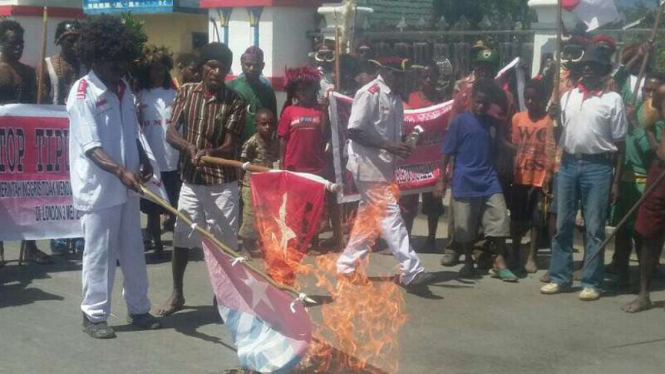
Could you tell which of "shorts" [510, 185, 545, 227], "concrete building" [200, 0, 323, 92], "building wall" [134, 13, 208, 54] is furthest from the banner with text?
"building wall" [134, 13, 208, 54]

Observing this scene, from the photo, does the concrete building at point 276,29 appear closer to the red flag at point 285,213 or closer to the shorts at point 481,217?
the shorts at point 481,217

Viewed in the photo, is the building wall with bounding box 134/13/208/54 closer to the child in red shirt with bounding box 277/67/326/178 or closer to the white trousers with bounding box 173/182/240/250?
the child in red shirt with bounding box 277/67/326/178

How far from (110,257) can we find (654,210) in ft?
13.0

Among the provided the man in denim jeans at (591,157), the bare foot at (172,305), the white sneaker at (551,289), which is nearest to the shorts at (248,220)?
the bare foot at (172,305)

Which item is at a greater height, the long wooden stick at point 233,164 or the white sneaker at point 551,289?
the long wooden stick at point 233,164

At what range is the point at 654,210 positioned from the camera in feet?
25.2

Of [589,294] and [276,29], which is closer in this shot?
[589,294]

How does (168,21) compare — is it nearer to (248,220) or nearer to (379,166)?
(248,220)

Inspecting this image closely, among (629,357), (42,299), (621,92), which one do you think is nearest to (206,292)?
(42,299)

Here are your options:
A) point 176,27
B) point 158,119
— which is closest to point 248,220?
point 158,119

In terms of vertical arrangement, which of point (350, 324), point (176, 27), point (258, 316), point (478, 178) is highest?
point (176, 27)

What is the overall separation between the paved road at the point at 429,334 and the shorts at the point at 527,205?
2.42ft

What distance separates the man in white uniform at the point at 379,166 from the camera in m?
7.97

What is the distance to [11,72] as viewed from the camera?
8.84m
